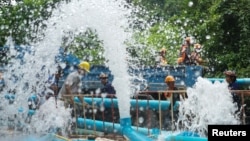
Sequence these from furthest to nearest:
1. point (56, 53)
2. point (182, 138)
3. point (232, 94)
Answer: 1. point (56, 53)
2. point (232, 94)
3. point (182, 138)

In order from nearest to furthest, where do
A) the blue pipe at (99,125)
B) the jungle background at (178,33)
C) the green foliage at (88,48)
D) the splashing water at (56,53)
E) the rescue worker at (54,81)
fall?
1. the splashing water at (56,53)
2. the blue pipe at (99,125)
3. the rescue worker at (54,81)
4. the jungle background at (178,33)
5. the green foliage at (88,48)

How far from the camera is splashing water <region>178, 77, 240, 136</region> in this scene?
7023 mm

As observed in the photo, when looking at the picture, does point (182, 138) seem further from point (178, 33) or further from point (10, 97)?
point (178, 33)

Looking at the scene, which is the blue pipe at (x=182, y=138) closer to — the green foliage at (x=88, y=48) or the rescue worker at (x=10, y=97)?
the rescue worker at (x=10, y=97)

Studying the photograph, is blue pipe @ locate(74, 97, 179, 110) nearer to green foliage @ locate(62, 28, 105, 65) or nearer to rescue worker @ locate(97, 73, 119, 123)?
rescue worker @ locate(97, 73, 119, 123)

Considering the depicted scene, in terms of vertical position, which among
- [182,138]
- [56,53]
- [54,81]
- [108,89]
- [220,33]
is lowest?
[182,138]

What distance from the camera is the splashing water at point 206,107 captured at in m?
7.02

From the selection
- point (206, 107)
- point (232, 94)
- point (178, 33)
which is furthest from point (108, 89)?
point (178, 33)

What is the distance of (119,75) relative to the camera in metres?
7.48

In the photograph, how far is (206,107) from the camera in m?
7.26

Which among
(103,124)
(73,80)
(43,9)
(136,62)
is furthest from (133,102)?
(43,9)

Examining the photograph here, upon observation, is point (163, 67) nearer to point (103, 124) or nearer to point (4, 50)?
point (103, 124)

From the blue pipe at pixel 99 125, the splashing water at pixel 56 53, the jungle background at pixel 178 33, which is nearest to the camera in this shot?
the splashing water at pixel 56 53

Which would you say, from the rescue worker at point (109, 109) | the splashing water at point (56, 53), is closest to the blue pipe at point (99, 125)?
the rescue worker at point (109, 109)
